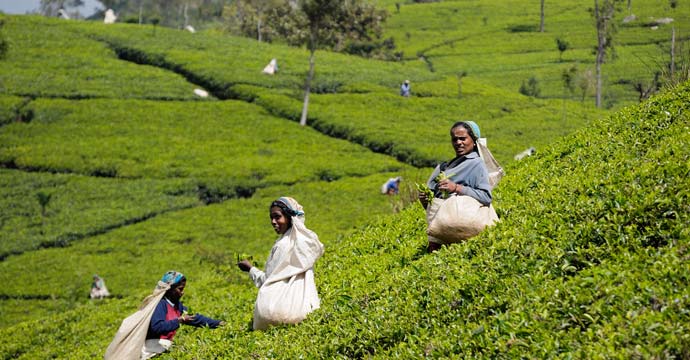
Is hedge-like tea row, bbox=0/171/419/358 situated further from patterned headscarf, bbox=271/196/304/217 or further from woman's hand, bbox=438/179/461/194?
woman's hand, bbox=438/179/461/194

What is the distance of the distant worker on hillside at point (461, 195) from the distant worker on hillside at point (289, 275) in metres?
1.63

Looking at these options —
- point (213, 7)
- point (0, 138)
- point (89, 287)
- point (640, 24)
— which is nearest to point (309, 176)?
point (89, 287)

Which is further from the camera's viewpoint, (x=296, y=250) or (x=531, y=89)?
(x=531, y=89)

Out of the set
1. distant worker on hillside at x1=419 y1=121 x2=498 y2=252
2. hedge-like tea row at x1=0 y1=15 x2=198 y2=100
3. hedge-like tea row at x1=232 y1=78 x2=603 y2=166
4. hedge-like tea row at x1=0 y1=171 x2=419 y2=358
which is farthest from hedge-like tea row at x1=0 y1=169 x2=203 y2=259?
distant worker on hillside at x1=419 y1=121 x2=498 y2=252

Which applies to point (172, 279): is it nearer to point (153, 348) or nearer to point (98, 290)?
point (153, 348)

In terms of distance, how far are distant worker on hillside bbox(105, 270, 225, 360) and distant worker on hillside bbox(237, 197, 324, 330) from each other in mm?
1661

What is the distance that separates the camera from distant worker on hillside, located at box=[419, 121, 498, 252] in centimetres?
945

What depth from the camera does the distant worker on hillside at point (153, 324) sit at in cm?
1079

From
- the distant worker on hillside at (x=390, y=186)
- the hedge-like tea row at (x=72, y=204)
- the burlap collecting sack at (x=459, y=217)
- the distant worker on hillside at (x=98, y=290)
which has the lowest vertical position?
the distant worker on hillside at (x=98, y=290)

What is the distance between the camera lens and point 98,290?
28.6 m

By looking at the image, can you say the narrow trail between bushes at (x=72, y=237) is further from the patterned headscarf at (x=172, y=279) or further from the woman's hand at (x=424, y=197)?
the woman's hand at (x=424, y=197)

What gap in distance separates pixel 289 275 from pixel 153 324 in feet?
8.41

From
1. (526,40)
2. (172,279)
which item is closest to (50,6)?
(526,40)

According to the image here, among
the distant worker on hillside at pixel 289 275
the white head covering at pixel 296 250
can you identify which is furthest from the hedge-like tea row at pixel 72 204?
the white head covering at pixel 296 250
